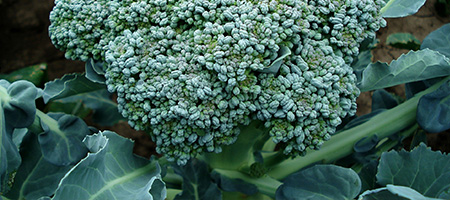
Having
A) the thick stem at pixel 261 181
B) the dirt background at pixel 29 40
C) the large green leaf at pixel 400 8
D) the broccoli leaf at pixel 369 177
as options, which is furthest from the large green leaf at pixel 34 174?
the large green leaf at pixel 400 8

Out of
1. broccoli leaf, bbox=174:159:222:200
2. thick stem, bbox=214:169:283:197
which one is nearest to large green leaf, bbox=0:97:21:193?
broccoli leaf, bbox=174:159:222:200

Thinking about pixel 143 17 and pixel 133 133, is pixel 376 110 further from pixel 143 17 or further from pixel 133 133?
pixel 133 133

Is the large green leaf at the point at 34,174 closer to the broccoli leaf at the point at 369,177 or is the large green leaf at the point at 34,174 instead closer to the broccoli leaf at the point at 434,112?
the broccoli leaf at the point at 369,177

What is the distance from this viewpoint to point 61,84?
128cm

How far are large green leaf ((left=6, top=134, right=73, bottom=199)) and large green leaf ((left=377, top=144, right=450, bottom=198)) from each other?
990mm

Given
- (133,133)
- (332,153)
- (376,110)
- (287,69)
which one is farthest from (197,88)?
(133,133)

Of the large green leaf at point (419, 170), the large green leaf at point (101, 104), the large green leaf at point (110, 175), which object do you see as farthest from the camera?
the large green leaf at point (101, 104)

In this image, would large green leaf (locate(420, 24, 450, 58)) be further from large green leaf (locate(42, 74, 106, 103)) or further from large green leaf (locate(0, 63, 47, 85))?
large green leaf (locate(0, 63, 47, 85))

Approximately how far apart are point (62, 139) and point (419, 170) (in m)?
1.08

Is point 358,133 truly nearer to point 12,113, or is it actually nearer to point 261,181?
point 261,181

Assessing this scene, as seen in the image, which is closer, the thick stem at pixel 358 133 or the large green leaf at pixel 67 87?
the large green leaf at pixel 67 87

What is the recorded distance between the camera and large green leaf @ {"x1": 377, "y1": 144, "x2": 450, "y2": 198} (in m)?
1.07

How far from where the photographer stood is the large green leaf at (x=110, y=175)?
954 mm

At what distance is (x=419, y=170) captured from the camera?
1090mm
